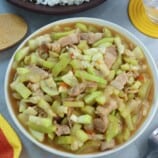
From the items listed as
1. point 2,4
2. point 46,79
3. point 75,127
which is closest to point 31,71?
point 46,79

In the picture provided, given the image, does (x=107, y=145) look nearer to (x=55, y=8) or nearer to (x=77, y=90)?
(x=77, y=90)

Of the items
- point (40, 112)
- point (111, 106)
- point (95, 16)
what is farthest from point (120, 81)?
point (95, 16)

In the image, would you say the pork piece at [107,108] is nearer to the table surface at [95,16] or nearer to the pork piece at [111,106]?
the pork piece at [111,106]

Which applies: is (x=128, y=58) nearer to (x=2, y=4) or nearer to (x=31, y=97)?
(x=31, y=97)

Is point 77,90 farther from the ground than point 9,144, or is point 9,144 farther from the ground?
point 77,90

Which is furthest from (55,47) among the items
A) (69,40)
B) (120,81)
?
(120,81)

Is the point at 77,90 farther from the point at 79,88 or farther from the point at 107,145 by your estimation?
the point at 107,145

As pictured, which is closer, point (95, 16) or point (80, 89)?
point (80, 89)
